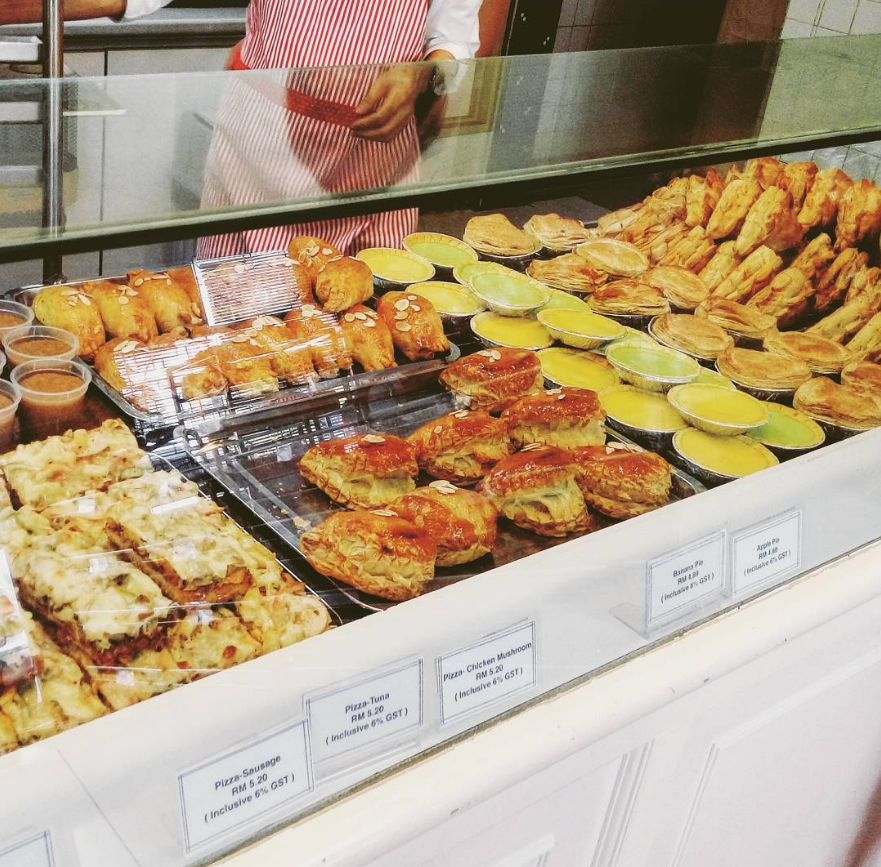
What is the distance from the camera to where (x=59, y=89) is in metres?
1.08

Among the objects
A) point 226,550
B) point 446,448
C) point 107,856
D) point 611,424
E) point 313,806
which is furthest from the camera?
point 611,424

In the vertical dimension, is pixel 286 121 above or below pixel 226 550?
above

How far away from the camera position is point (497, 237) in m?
1.85

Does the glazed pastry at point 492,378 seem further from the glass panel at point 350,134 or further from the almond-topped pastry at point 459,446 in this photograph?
the glass panel at point 350,134

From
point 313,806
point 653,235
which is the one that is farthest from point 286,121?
point 653,235

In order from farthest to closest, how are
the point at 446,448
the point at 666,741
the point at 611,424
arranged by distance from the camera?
1. the point at 611,424
2. the point at 446,448
3. the point at 666,741

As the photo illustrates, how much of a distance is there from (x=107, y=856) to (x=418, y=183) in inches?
31.9

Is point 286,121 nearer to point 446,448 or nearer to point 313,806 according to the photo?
point 446,448

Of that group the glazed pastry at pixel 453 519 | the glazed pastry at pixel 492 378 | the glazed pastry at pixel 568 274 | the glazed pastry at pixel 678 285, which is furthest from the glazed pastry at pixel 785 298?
the glazed pastry at pixel 453 519

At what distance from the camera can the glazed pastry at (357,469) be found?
3.85 ft

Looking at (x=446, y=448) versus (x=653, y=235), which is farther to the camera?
(x=653, y=235)

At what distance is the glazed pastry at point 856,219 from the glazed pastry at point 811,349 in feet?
1.23

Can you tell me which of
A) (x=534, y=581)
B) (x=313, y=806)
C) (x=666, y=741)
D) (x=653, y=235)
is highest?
(x=653, y=235)

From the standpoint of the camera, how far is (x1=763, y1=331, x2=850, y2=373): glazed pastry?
1717 millimetres
